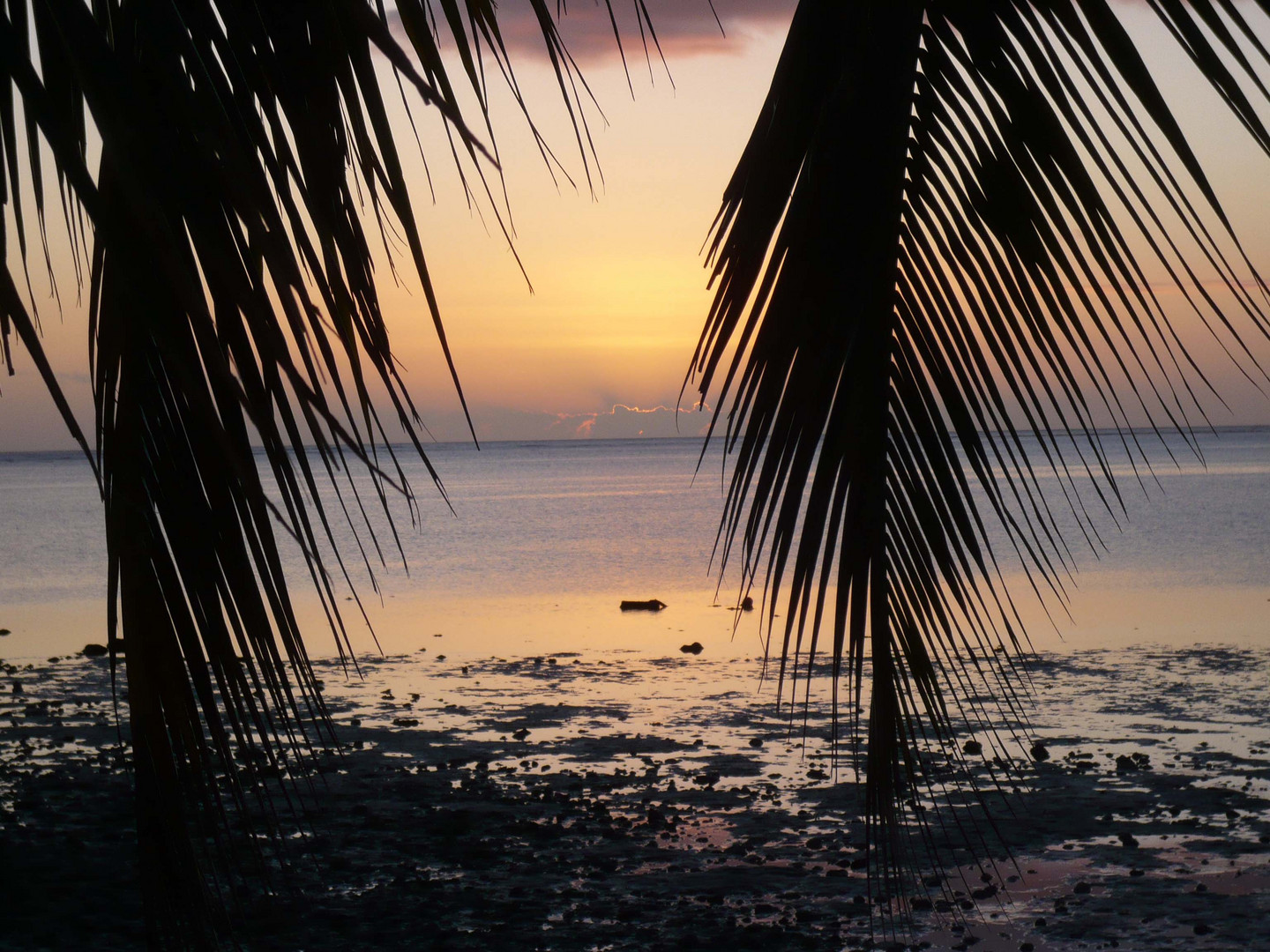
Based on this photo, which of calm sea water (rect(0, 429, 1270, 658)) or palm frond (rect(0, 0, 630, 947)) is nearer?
palm frond (rect(0, 0, 630, 947))

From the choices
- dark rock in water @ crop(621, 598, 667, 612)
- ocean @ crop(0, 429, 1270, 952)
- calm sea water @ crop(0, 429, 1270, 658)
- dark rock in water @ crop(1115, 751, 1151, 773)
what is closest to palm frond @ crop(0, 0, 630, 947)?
ocean @ crop(0, 429, 1270, 952)

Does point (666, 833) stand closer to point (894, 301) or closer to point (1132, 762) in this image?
point (1132, 762)

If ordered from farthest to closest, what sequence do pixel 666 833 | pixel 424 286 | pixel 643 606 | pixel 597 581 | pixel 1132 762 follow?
pixel 597 581
pixel 643 606
pixel 1132 762
pixel 666 833
pixel 424 286

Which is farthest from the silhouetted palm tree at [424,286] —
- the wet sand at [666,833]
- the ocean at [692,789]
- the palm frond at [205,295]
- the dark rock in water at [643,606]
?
the dark rock in water at [643,606]

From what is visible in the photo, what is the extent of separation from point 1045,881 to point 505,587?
20879mm

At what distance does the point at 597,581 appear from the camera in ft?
95.9

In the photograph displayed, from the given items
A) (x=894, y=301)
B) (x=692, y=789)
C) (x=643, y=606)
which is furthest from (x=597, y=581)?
(x=894, y=301)

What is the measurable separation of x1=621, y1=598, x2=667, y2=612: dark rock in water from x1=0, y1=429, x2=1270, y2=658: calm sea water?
1.15ft

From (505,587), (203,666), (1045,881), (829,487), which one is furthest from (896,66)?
(505,587)

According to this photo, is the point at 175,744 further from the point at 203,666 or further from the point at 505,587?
the point at 505,587

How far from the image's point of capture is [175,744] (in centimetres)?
107

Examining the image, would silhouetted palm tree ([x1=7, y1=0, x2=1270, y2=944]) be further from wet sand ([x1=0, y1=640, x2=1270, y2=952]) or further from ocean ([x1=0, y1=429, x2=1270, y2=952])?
wet sand ([x1=0, y1=640, x2=1270, y2=952])

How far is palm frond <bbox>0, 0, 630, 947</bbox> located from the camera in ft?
2.05

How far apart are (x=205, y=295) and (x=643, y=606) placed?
23.3 m
